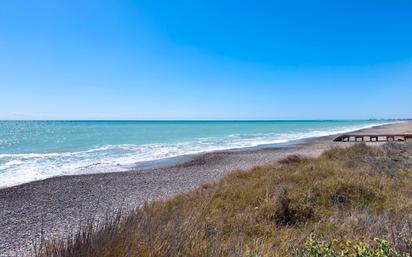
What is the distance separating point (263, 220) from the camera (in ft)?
16.1

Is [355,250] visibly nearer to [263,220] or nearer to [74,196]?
[263,220]

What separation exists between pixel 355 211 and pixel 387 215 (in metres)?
0.49

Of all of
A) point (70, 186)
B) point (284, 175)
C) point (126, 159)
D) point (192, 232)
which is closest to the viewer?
point (192, 232)

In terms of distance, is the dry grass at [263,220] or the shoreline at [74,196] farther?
the shoreline at [74,196]

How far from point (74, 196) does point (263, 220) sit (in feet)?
26.8

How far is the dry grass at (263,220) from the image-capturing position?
105 inches

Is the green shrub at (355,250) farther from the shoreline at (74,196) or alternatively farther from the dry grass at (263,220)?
the shoreline at (74,196)

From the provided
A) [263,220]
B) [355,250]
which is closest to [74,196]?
[263,220]

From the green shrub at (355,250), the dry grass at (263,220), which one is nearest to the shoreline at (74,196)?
the dry grass at (263,220)

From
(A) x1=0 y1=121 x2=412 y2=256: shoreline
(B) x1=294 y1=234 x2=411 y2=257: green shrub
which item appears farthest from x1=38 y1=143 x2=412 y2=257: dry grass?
(A) x1=0 y1=121 x2=412 y2=256: shoreline

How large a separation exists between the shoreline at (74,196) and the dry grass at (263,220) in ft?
5.44

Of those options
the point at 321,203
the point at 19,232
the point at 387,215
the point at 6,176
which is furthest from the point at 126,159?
the point at 387,215

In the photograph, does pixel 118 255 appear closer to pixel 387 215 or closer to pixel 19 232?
pixel 387 215

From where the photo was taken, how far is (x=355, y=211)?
500 cm
